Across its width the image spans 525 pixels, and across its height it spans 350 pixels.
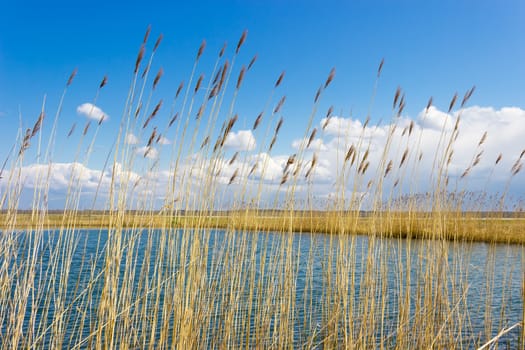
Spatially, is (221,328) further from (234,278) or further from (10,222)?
(10,222)

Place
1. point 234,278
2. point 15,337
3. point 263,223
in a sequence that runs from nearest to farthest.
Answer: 1. point 15,337
2. point 234,278
3. point 263,223

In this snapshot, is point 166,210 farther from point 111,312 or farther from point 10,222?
point 10,222

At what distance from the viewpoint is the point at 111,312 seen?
2021mm

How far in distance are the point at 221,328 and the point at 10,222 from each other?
1.55 metres

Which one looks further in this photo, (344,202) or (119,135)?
(344,202)

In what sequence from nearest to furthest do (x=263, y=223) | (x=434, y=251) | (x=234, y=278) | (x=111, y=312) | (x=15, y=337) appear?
(x=111, y=312) < (x=15, y=337) < (x=234, y=278) < (x=263, y=223) < (x=434, y=251)

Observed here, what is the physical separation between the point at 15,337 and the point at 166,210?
1.07m

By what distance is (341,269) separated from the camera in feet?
8.52

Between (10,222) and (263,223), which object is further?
(263,223)

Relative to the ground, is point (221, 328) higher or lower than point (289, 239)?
lower

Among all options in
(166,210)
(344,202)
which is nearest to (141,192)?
(166,210)

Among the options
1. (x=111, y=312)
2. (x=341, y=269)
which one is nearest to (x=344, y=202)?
(x=341, y=269)

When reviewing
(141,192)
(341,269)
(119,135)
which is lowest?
(341,269)

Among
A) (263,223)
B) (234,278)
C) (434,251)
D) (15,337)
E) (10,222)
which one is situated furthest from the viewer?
(434,251)
